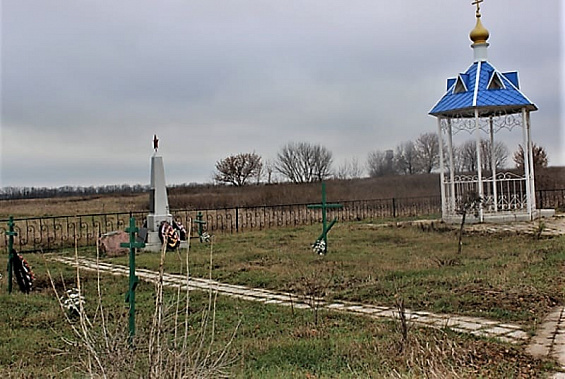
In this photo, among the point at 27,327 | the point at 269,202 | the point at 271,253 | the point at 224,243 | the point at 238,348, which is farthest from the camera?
the point at 269,202

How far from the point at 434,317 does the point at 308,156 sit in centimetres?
2987

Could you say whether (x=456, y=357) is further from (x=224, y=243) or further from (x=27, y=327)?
(x=224, y=243)

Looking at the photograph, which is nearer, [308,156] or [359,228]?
[359,228]

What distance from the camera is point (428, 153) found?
27.0 meters

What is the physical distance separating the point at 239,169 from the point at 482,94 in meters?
20.8

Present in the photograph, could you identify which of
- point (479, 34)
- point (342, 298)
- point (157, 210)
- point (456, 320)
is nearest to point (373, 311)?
point (342, 298)

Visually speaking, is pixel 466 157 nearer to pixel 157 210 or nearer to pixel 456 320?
pixel 157 210

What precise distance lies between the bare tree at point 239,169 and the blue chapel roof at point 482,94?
18925mm

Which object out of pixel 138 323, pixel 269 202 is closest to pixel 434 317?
pixel 138 323

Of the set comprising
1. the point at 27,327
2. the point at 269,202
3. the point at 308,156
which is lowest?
the point at 27,327

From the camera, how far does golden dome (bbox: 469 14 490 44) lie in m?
13.9

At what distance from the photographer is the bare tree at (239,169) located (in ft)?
105

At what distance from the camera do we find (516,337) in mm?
4938

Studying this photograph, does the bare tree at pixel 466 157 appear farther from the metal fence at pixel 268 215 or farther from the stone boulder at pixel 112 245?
the stone boulder at pixel 112 245
